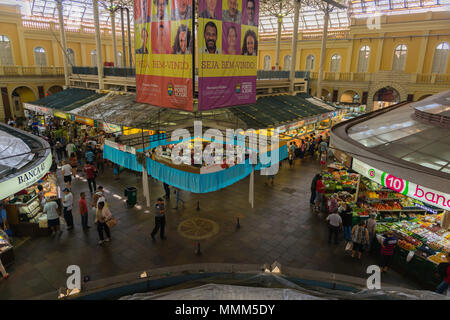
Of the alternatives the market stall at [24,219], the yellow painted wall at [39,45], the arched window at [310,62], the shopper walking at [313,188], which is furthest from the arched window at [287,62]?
the market stall at [24,219]

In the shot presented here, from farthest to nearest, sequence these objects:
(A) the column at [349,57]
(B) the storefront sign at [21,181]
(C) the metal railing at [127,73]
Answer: (A) the column at [349,57] → (C) the metal railing at [127,73] → (B) the storefront sign at [21,181]

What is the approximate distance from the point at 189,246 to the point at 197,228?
1.25 meters

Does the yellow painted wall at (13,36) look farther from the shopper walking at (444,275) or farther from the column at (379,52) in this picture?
the shopper walking at (444,275)

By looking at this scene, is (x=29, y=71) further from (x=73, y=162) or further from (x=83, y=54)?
(x=73, y=162)

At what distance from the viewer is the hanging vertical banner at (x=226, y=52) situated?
10.3 metres

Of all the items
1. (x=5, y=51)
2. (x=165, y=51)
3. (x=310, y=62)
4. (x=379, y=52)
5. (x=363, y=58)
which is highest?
(x=379, y=52)

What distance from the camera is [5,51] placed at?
30.6m

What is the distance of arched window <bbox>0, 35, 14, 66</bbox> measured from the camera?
99.0 feet

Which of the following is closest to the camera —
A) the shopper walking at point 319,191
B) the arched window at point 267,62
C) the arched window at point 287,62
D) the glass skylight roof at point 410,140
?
the glass skylight roof at point 410,140

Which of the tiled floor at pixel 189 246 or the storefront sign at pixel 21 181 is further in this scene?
the tiled floor at pixel 189 246

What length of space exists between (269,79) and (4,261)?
19299 millimetres

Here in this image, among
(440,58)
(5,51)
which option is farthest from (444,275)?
(5,51)

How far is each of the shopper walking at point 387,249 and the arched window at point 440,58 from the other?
28.6m
